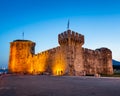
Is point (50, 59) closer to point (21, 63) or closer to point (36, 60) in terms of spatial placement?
point (36, 60)

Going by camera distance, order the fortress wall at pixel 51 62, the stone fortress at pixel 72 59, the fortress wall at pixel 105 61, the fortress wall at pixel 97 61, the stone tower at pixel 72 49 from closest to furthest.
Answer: the stone tower at pixel 72 49, the stone fortress at pixel 72 59, the fortress wall at pixel 51 62, the fortress wall at pixel 97 61, the fortress wall at pixel 105 61

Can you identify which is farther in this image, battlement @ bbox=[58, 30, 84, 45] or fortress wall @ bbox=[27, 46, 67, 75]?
fortress wall @ bbox=[27, 46, 67, 75]

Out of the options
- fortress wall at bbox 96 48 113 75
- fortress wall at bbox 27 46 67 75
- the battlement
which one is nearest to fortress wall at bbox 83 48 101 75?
fortress wall at bbox 96 48 113 75

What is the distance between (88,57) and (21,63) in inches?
853

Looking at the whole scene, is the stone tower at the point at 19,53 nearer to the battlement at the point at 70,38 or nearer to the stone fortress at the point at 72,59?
the stone fortress at the point at 72,59

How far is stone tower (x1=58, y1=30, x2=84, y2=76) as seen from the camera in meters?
30.1

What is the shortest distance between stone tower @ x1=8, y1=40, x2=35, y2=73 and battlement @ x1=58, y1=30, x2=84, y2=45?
67.3 feet

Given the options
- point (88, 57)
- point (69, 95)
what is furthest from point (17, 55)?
point (69, 95)

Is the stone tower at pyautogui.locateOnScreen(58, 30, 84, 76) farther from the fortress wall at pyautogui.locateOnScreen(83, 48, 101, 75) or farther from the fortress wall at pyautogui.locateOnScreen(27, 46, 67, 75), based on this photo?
the fortress wall at pyautogui.locateOnScreen(83, 48, 101, 75)

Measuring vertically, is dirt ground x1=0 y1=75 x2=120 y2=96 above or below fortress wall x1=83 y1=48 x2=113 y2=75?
below

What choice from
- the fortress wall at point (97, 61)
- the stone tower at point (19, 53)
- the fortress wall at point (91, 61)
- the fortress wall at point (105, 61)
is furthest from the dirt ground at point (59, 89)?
the stone tower at point (19, 53)

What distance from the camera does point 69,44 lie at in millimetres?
30609

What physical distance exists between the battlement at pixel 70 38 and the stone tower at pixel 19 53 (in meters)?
20.5

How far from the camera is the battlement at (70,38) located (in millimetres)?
30617
